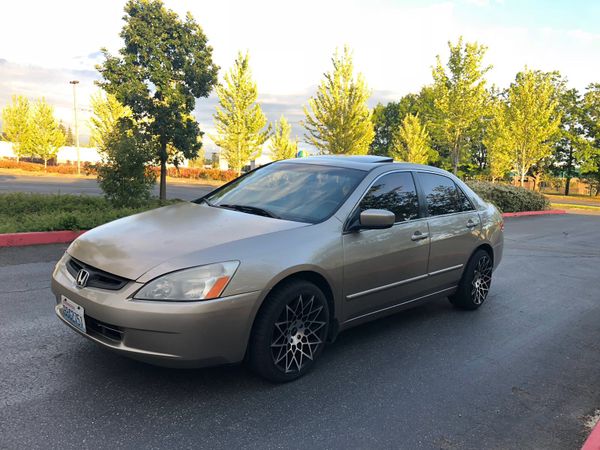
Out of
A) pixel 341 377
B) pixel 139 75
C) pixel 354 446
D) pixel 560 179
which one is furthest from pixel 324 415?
pixel 560 179

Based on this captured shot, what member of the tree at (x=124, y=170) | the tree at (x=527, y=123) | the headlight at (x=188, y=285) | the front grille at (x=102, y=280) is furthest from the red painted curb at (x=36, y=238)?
the tree at (x=527, y=123)

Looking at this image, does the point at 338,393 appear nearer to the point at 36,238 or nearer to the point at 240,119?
the point at 36,238

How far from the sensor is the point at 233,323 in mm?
2846

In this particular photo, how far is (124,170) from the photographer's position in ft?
32.6

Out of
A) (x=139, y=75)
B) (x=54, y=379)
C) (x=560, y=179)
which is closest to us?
(x=54, y=379)

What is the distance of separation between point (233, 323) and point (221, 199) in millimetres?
1686

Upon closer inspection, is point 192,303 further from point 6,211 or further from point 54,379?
point 6,211

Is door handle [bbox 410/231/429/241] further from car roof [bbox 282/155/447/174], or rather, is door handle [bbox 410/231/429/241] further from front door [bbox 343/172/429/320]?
car roof [bbox 282/155/447/174]

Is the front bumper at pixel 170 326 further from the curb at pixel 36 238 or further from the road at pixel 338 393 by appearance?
the curb at pixel 36 238

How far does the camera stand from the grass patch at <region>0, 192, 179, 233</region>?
804cm

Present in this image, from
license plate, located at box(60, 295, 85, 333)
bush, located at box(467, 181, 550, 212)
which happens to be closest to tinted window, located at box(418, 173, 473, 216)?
license plate, located at box(60, 295, 85, 333)

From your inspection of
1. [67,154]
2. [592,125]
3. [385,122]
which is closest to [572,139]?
[592,125]

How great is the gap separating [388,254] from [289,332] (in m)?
1.20

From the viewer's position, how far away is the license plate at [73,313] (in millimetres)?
2943
